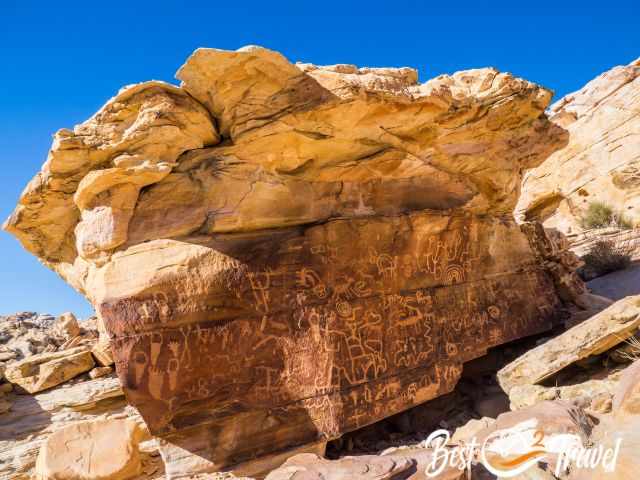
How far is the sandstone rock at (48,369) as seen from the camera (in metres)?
7.49

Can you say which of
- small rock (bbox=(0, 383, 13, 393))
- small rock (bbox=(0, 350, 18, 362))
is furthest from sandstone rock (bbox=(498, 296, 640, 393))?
small rock (bbox=(0, 350, 18, 362))

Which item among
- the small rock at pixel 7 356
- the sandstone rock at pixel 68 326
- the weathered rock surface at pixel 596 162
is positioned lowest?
the small rock at pixel 7 356

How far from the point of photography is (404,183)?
6.35m

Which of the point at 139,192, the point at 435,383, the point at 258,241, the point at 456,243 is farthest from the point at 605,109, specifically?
the point at 139,192

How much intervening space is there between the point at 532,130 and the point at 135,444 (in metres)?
7.26

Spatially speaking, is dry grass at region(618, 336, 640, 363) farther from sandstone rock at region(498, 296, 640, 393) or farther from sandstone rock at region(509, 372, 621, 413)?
sandstone rock at region(509, 372, 621, 413)

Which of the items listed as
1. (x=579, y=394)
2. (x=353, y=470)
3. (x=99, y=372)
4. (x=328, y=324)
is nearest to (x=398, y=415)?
(x=328, y=324)

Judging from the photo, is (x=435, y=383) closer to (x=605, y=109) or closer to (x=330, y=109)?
(x=330, y=109)

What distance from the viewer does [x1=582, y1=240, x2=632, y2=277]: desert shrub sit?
9086mm

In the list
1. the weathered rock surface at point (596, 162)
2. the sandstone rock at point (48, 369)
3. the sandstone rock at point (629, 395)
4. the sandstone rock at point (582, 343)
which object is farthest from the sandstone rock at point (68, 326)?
the weathered rock surface at point (596, 162)

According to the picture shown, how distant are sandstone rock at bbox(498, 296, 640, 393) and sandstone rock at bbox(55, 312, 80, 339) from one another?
28.7ft

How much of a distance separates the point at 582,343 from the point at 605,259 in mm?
4922

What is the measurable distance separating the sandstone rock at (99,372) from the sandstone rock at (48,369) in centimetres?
21

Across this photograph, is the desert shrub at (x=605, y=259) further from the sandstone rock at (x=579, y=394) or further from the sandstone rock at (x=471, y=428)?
the sandstone rock at (x=471, y=428)
